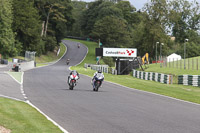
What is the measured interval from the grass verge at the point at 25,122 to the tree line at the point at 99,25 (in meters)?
65.5

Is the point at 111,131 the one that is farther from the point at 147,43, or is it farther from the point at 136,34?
the point at 136,34

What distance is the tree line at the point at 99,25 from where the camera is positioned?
286 ft

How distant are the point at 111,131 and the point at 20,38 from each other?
84450 mm

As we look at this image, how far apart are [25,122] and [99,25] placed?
111m

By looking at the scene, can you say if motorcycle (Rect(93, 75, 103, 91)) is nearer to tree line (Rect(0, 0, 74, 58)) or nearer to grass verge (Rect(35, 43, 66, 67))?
tree line (Rect(0, 0, 74, 58))

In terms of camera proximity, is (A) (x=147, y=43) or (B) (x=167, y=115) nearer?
(B) (x=167, y=115)

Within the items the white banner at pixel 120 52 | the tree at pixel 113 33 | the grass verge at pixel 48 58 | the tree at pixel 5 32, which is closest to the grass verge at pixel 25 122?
the white banner at pixel 120 52

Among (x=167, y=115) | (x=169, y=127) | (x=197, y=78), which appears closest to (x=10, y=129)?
(x=169, y=127)

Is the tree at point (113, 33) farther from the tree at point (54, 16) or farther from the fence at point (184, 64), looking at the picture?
the fence at point (184, 64)

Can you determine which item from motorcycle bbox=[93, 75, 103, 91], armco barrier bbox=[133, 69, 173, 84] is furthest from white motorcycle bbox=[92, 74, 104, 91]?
armco barrier bbox=[133, 69, 173, 84]

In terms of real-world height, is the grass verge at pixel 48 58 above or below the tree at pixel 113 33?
below

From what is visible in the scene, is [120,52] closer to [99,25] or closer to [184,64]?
[184,64]

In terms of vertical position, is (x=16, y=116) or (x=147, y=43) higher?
(x=147, y=43)

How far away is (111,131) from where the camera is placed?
397 inches
